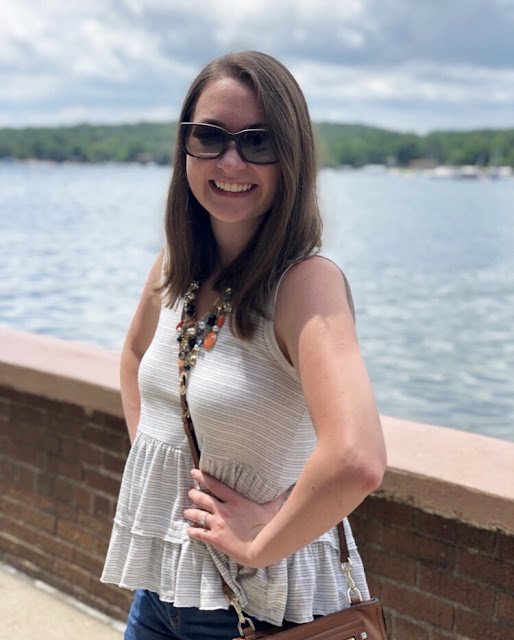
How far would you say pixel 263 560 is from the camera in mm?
1515

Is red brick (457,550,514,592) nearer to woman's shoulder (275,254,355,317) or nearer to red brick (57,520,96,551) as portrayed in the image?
woman's shoulder (275,254,355,317)

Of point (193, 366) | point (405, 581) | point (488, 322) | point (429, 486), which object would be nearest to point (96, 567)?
point (405, 581)

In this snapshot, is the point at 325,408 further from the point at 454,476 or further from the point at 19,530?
the point at 19,530

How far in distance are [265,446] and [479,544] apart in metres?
1.06

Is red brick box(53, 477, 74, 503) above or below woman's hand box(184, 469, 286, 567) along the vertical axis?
below

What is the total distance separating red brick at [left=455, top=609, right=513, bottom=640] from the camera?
2.35m

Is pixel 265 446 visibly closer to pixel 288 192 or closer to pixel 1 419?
pixel 288 192

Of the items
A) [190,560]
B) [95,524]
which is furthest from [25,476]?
[190,560]

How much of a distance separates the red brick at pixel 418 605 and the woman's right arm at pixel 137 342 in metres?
1.04

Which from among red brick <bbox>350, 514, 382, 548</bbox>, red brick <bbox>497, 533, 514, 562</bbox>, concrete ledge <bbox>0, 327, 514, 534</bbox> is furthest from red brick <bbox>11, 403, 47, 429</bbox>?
red brick <bbox>497, 533, 514, 562</bbox>

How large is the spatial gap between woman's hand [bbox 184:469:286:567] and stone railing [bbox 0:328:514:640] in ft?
2.99

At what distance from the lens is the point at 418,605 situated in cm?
252

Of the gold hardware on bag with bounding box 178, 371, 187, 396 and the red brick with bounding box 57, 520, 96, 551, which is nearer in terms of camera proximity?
the gold hardware on bag with bounding box 178, 371, 187, 396

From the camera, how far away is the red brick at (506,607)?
232cm
